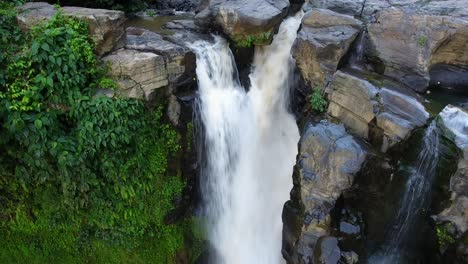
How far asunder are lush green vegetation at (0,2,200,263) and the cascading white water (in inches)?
37.1

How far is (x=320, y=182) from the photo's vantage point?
22.2 feet

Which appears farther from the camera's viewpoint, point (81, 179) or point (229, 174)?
point (229, 174)

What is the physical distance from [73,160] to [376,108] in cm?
512

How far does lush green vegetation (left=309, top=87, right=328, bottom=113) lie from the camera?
757 cm

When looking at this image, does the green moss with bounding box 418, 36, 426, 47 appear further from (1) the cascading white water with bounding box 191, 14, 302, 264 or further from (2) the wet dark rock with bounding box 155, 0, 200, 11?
(2) the wet dark rock with bounding box 155, 0, 200, 11

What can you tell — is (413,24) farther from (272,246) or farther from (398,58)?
(272,246)

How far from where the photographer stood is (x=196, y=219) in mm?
8039

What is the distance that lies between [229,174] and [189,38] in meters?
3.04

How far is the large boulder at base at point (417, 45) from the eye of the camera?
7477 millimetres

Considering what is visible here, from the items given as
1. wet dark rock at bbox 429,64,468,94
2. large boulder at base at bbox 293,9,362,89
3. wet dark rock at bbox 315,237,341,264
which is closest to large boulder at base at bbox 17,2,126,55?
large boulder at base at bbox 293,9,362,89

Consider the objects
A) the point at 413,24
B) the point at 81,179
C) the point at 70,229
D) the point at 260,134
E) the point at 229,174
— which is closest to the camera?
the point at 81,179

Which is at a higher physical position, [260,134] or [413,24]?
[413,24]

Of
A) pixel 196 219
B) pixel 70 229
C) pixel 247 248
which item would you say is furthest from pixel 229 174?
pixel 70 229

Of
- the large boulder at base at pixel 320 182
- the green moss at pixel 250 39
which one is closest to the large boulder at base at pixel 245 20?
the green moss at pixel 250 39
